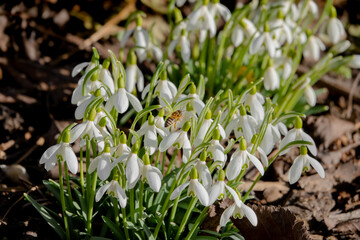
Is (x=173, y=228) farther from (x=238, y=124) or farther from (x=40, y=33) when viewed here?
(x=40, y=33)

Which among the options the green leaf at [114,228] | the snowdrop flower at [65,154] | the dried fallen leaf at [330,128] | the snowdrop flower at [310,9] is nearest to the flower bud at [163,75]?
the snowdrop flower at [65,154]

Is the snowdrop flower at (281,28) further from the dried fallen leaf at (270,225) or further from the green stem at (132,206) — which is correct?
the green stem at (132,206)

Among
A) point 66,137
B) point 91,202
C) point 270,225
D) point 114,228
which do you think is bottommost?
point 270,225

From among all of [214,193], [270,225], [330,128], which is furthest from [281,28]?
[214,193]

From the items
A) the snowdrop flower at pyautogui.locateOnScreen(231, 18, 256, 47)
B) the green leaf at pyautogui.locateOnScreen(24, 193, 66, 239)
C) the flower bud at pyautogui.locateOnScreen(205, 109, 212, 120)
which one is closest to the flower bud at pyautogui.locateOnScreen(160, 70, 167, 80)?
the flower bud at pyautogui.locateOnScreen(205, 109, 212, 120)

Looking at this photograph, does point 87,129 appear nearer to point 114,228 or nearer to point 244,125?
point 114,228

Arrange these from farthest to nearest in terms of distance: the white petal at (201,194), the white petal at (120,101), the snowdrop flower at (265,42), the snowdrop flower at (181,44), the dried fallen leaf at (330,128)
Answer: the dried fallen leaf at (330,128), the snowdrop flower at (181,44), the snowdrop flower at (265,42), the white petal at (120,101), the white petal at (201,194)
